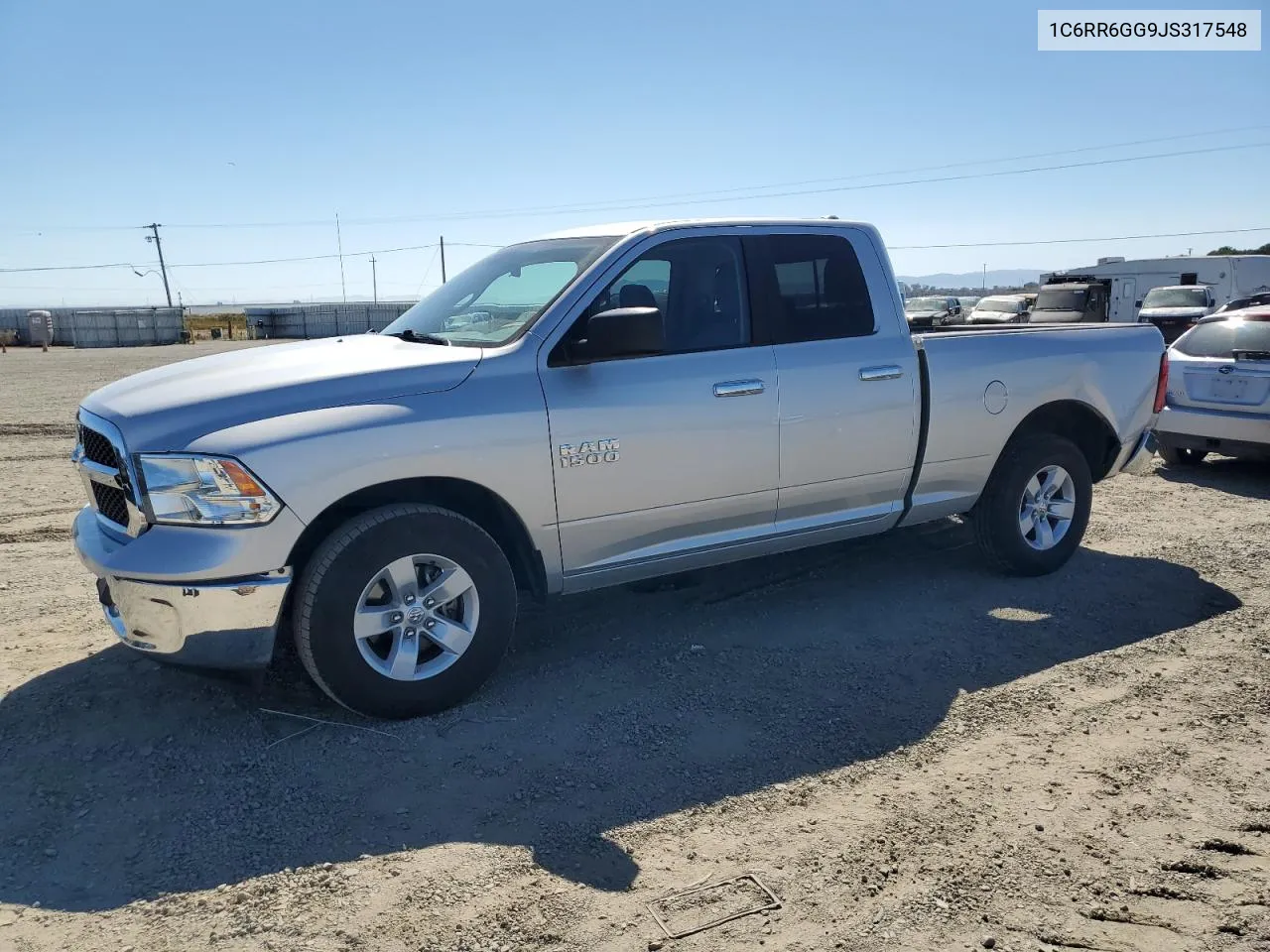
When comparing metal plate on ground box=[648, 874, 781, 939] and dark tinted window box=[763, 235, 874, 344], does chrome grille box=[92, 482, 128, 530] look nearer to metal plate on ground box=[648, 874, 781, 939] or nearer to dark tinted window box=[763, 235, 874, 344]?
metal plate on ground box=[648, 874, 781, 939]

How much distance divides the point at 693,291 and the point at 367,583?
2.11m

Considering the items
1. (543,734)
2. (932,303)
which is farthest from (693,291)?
(932,303)

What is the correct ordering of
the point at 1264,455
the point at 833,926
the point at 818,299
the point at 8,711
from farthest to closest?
the point at 1264,455
the point at 818,299
the point at 8,711
the point at 833,926

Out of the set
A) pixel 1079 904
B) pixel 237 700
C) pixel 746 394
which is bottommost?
pixel 1079 904

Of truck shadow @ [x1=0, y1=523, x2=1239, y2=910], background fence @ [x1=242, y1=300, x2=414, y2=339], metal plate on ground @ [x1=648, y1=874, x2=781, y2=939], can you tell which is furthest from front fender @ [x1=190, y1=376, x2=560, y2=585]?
background fence @ [x1=242, y1=300, x2=414, y2=339]

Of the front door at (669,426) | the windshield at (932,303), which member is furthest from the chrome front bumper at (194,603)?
the windshield at (932,303)

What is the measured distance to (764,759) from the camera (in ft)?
12.0

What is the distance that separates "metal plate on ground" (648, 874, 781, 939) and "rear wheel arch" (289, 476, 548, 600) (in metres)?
1.73

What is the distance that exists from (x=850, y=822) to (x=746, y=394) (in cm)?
208

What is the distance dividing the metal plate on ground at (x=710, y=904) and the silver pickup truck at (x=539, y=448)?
1502 millimetres

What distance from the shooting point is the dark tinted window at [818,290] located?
16.0 feet

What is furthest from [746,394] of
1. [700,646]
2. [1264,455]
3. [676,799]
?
[1264,455]

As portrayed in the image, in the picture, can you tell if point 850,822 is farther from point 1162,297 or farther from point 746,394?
point 1162,297

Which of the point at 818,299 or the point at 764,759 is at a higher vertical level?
the point at 818,299
